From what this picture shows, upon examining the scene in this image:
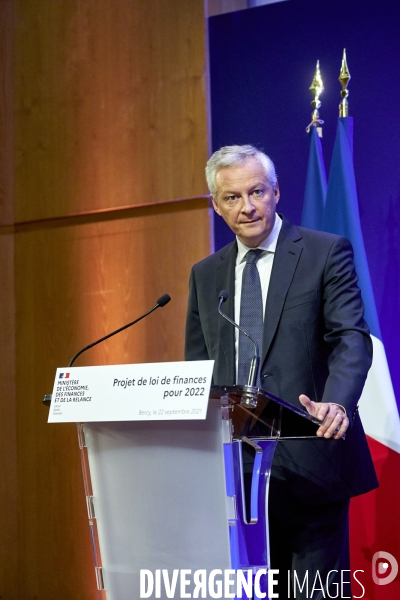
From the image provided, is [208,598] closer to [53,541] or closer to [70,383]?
[70,383]

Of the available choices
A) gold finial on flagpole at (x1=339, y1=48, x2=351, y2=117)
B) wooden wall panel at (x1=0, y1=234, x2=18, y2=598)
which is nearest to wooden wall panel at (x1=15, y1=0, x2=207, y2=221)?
wooden wall panel at (x1=0, y1=234, x2=18, y2=598)

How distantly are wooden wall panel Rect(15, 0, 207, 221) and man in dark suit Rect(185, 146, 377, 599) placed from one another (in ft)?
4.89

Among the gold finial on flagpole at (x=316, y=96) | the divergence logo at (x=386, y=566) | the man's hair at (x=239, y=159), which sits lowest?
the divergence logo at (x=386, y=566)

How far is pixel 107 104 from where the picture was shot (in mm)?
4172

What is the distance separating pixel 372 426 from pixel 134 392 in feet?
5.53

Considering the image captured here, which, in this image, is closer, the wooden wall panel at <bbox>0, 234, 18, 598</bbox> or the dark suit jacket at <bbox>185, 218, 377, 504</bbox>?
the dark suit jacket at <bbox>185, 218, 377, 504</bbox>

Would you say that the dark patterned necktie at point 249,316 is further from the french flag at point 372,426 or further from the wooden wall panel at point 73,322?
the wooden wall panel at point 73,322

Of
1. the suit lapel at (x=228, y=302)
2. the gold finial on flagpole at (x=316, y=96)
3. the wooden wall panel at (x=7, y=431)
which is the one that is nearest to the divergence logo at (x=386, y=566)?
the suit lapel at (x=228, y=302)

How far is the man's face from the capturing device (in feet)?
7.80

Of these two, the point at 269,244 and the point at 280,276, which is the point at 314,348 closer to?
the point at 280,276

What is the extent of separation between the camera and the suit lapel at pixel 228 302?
7.34 ft

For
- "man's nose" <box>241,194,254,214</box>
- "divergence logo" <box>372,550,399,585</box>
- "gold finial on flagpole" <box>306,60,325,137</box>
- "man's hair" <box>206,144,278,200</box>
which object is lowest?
"divergence logo" <box>372,550,399,585</box>

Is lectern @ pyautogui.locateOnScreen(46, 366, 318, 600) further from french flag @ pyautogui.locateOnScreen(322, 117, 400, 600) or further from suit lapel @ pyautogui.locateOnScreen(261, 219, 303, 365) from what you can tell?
french flag @ pyautogui.locateOnScreen(322, 117, 400, 600)

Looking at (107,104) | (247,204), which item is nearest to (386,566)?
(247,204)
